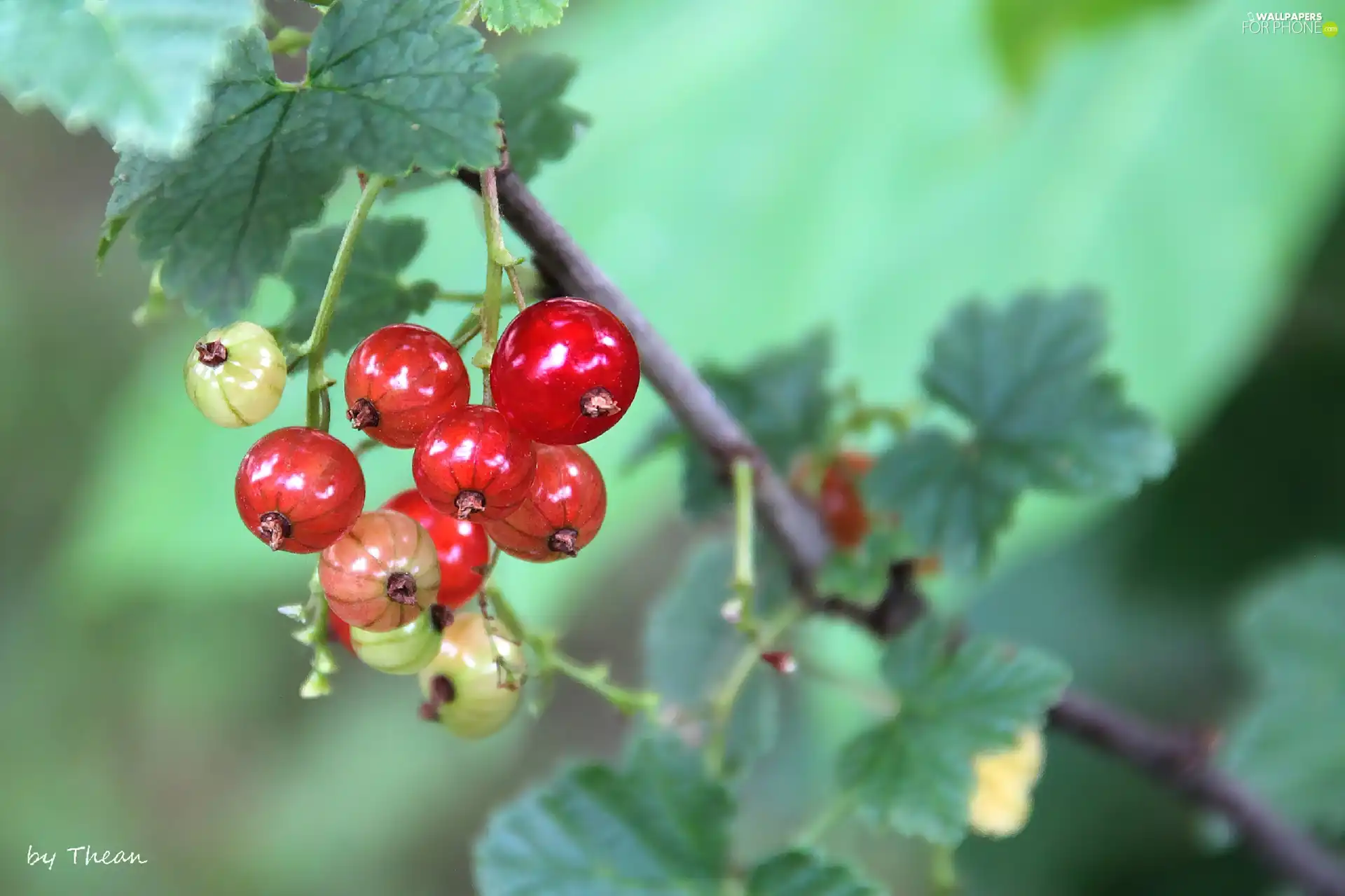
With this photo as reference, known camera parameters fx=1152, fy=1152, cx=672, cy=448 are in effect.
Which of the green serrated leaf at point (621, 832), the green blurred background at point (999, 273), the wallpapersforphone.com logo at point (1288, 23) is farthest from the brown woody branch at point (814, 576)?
the wallpapersforphone.com logo at point (1288, 23)

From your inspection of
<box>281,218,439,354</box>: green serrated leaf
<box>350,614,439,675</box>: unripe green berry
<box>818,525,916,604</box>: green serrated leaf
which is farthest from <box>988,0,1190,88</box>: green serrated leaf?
<box>350,614,439,675</box>: unripe green berry

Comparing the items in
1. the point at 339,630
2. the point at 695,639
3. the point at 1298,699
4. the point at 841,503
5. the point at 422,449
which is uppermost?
the point at 422,449

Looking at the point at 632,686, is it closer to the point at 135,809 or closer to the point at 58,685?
the point at 135,809

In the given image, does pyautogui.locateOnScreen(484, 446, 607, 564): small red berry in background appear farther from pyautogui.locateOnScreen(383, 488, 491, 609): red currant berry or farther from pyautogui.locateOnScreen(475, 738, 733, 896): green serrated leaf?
pyautogui.locateOnScreen(475, 738, 733, 896): green serrated leaf

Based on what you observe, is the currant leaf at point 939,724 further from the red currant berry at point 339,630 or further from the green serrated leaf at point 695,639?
the red currant berry at point 339,630

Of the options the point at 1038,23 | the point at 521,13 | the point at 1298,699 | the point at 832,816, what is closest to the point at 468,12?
the point at 521,13

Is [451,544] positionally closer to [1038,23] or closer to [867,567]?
[867,567]
